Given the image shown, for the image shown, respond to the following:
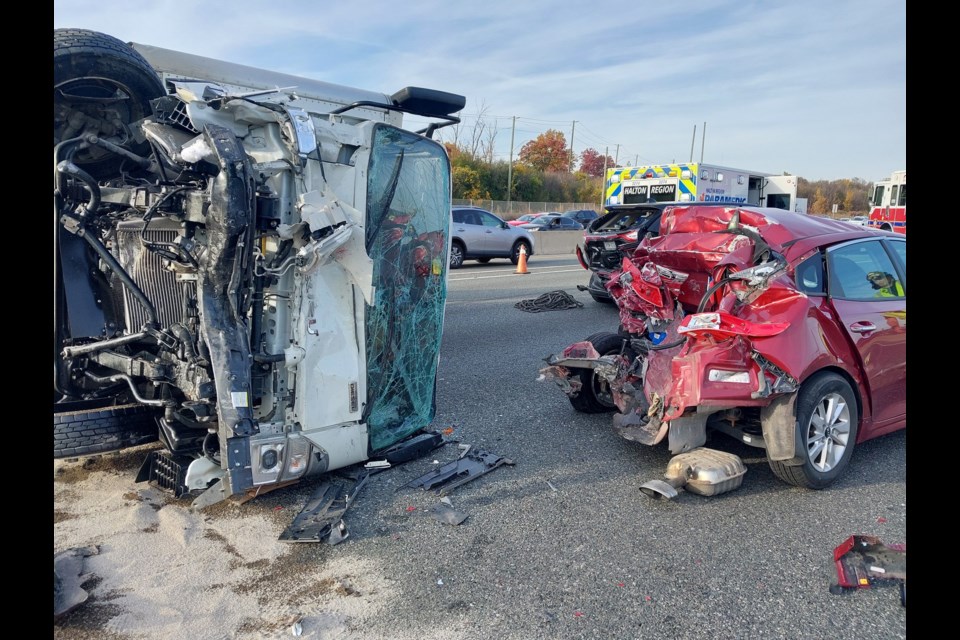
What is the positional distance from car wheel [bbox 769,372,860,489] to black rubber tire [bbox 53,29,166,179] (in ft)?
14.7

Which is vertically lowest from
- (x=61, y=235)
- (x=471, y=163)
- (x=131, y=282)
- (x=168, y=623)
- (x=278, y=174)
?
(x=168, y=623)

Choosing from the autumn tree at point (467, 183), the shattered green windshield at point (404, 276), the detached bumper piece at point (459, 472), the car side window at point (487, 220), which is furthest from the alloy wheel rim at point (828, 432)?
the autumn tree at point (467, 183)

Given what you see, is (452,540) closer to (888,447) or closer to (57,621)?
(57,621)

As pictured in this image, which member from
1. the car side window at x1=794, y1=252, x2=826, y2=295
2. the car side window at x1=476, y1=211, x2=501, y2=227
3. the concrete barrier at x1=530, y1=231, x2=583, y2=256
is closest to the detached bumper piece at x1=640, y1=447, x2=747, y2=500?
the car side window at x1=794, y1=252, x2=826, y2=295

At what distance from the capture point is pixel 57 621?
2736mm

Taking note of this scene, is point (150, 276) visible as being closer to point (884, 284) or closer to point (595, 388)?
point (595, 388)

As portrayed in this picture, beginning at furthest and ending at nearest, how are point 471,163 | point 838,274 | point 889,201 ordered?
point 471,163, point 889,201, point 838,274

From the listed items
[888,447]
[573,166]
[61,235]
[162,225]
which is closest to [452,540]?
[162,225]

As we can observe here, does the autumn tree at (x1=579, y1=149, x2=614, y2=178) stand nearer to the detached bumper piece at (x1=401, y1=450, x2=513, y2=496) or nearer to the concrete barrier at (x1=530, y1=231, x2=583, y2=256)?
the concrete barrier at (x1=530, y1=231, x2=583, y2=256)

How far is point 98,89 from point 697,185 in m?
15.8

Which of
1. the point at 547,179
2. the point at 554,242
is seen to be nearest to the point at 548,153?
the point at 547,179

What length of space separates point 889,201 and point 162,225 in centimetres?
2606

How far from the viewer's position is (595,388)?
551cm

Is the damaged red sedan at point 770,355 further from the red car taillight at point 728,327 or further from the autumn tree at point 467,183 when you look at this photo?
the autumn tree at point 467,183
